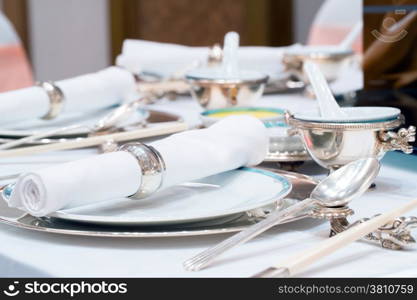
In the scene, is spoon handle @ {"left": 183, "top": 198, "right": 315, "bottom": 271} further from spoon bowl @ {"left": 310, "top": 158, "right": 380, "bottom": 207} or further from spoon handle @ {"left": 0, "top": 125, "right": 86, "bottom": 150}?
spoon handle @ {"left": 0, "top": 125, "right": 86, "bottom": 150}

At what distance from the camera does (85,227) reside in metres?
0.64

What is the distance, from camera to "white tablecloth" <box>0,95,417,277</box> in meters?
0.57

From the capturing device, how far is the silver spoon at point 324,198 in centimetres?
56

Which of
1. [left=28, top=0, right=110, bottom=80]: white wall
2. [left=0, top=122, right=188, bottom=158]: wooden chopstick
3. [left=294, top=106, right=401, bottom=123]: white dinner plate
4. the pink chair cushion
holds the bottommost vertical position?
[left=28, top=0, right=110, bottom=80]: white wall

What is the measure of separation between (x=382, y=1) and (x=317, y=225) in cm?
53

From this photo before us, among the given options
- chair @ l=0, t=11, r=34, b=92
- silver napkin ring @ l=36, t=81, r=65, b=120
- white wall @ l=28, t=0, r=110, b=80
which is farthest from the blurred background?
silver napkin ring @ l=36, t=81, r=65, b=120

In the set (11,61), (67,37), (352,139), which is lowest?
(67,37)

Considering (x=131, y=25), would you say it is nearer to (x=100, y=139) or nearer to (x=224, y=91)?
(x=224, y=91)

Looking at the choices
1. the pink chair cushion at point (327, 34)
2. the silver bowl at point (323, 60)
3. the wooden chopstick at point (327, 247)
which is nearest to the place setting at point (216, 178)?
the wooden chopstick at point (327, 247)

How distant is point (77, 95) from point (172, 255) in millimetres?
598

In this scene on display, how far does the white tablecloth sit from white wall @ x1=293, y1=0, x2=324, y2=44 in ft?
10.1

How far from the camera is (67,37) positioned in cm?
374

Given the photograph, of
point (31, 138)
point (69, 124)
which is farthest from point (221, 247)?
point (69, 124)

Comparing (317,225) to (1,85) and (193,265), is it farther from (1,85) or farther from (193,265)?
(1,85)
